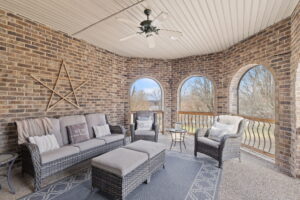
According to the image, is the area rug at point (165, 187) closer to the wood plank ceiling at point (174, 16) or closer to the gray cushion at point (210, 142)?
the gray cushion at point (210, 142)

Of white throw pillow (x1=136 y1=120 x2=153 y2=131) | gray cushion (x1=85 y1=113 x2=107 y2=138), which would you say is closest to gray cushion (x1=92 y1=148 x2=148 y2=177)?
gray cushion (x1=85 y1=113 x2=107 y2=138)

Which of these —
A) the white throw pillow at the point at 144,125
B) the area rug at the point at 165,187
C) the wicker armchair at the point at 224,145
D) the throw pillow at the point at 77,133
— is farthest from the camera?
the white throw pillow at the point at 144,125

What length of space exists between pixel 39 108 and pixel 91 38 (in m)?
2.08

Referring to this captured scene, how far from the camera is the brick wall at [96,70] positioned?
2.50m

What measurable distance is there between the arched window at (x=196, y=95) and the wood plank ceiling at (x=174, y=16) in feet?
5.88

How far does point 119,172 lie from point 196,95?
4500 mm

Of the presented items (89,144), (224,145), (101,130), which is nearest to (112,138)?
(101,130)

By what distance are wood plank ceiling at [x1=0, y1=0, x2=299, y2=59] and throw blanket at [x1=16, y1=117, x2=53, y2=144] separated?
200 centimetres

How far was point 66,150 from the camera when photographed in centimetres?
242

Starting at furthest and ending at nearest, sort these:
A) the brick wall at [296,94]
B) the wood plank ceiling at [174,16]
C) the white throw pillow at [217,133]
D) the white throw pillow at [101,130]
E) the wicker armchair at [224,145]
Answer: the white throw pillow at [101,130]
the white throw pillow at [217,133]
the wicker armchair at [224,145]
the brick wall at [296,94]
the wood plank ceiling at [174,16]

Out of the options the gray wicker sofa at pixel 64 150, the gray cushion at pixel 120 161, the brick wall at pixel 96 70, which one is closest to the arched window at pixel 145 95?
the brick wall at pixel 96 70

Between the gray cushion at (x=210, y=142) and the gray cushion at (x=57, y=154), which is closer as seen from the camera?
the gray cushion at (x=57, y=154)

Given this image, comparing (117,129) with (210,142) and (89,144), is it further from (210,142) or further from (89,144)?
(210,142)

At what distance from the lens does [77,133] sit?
294 centimetres
